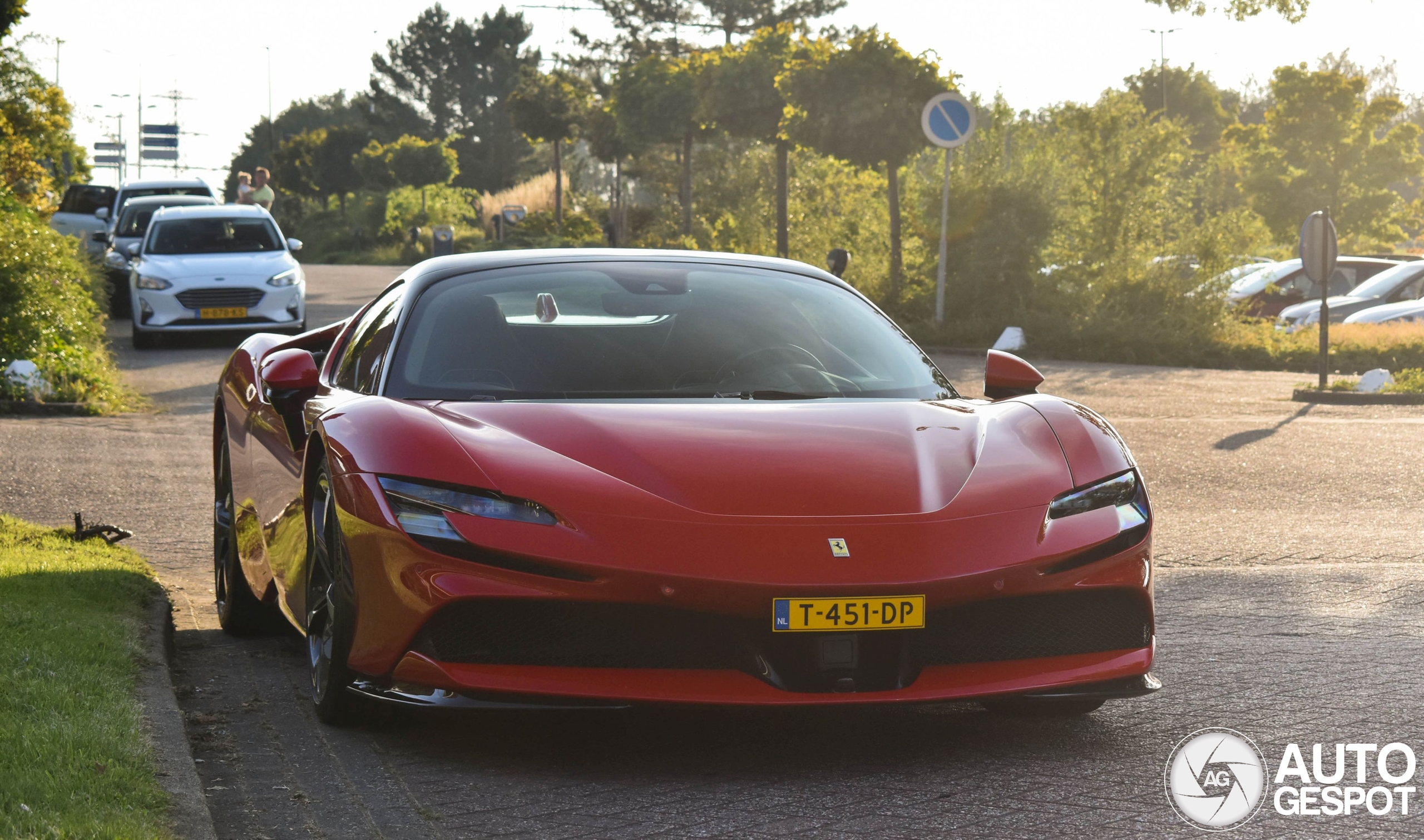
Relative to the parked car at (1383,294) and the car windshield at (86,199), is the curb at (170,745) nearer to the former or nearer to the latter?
the parked car at (1383,294)

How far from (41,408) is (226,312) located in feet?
19.7

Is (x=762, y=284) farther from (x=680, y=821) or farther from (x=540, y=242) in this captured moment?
(x=540, y=242)

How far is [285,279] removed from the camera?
62.9 ft

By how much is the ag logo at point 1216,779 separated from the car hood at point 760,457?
2.39 ft

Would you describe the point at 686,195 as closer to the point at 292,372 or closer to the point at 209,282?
the point at 209,282

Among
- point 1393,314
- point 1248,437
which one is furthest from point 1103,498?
point 1393,314

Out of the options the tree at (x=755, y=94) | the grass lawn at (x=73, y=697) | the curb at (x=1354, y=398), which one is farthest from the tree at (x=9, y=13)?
the tree at (x=755, y=94)

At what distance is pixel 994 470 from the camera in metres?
4.28

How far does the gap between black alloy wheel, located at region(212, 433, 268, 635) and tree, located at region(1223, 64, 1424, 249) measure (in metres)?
38.4

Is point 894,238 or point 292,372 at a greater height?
point 894,238

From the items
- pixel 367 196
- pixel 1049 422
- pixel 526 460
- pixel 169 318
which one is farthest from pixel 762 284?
pixel 367 196

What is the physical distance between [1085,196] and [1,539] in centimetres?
1694

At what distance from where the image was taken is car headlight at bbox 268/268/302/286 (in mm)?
19062

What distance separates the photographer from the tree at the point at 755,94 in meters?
30.1
